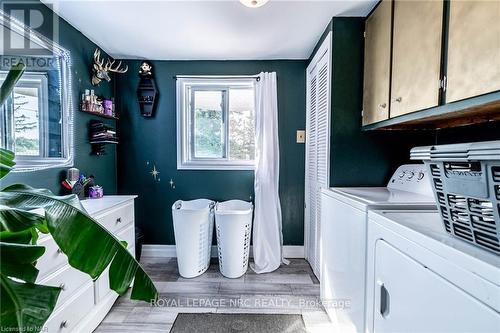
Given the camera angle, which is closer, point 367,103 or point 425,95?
point 425,95

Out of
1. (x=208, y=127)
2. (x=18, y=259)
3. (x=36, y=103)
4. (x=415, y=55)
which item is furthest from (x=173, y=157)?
(x=415, y=55)

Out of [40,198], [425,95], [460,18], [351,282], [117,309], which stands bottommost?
[117,309]

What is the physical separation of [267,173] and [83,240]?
6.43 ft

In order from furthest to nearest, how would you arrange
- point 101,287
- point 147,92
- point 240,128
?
point 240,128 < point 147,92 < point 101,287

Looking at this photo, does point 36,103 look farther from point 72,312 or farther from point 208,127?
point 208,127

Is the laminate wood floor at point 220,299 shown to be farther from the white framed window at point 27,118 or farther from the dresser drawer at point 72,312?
the white framed window at point 27,118

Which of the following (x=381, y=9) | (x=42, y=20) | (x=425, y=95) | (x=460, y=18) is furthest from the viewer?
(x=42, y=20)

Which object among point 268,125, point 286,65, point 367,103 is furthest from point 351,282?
point 286,65

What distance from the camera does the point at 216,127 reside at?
9.39 ft

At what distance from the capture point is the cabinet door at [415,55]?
1.13 metres

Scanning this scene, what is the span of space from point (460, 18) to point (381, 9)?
2.45ft

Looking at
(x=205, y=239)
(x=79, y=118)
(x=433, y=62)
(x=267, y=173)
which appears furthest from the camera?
(x=267, y=173)

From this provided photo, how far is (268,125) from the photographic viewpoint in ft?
8.41

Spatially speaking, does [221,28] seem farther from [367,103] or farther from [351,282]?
[351,282]
